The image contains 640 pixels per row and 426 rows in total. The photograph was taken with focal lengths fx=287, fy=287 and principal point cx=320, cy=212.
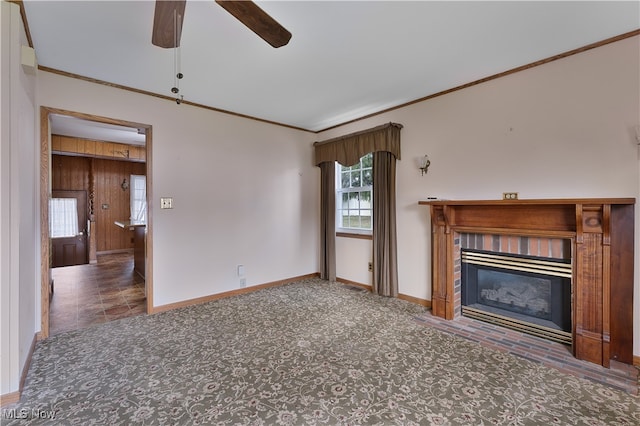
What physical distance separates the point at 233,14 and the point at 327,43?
3.50 feet

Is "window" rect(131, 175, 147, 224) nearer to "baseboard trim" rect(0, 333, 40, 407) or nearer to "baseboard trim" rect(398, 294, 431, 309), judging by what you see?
"baseboard trim" rect(0, 333, 40, 407)

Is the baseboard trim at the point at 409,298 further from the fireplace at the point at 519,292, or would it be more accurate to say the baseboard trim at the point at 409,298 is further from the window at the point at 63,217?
the window at the point at 63,217

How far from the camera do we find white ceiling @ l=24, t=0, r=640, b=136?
6.52 feet

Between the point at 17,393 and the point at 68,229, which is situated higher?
the point at 68,229

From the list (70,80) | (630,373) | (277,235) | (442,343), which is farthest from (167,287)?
(630,373)

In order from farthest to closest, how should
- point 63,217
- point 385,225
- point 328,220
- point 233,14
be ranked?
point 63,217 < point 328,220 < point 385,225 < point 233,14

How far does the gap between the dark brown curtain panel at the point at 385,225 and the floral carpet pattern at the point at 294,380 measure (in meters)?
0.78

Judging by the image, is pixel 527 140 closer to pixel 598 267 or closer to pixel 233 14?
pixel 598 267

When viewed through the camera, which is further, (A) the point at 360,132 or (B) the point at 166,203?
(A) the point at 360,132

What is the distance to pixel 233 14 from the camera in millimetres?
1514

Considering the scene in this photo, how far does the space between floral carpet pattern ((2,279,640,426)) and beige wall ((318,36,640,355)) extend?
105 centimetres

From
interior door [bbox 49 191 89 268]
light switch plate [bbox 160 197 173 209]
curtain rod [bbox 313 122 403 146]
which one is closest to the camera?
light switch plate [bbox 160 197 173 209]

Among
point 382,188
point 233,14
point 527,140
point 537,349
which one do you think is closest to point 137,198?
point 382,188

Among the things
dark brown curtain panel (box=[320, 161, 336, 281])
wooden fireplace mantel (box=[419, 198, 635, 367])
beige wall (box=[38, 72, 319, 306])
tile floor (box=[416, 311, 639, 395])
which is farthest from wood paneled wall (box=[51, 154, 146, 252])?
wooden fireplace mantel (box=[419, 198, 635, 367])
